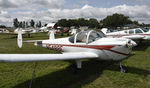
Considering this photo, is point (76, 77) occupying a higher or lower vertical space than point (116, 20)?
lower

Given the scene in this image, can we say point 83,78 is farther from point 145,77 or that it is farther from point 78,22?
point 78,22

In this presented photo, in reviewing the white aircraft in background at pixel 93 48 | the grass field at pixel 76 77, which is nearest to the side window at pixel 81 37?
the white aircraft in background at pixel 93 48

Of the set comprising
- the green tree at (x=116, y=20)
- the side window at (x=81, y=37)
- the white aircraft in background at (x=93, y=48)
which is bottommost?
the white aircraft in background at (x=93, y=48)

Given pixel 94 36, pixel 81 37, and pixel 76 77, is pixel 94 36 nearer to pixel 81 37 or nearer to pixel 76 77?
pixel 81 37

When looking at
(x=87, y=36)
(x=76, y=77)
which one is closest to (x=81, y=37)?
(x=87, y=36)

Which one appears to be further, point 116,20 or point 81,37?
point 116,20

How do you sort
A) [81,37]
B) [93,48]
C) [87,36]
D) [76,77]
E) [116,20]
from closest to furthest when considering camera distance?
[76,77] → [93,48] → [87,36] → [81,37] → [116,20]

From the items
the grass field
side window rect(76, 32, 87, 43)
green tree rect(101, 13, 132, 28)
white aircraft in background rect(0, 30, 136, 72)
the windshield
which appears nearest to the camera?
the grass field

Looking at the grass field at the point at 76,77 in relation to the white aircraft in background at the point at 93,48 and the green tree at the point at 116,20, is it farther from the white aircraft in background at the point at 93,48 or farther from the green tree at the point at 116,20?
the green tree at the point at 116,20

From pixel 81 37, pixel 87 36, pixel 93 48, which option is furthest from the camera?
pixel 81 37

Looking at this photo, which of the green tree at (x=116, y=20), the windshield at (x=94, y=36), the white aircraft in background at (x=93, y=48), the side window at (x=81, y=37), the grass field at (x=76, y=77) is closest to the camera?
the grass field at (x=76, y=77)

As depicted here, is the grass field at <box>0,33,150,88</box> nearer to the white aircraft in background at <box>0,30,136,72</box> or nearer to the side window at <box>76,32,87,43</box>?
the white aircraft in background at <box>0,30,136,72</box>

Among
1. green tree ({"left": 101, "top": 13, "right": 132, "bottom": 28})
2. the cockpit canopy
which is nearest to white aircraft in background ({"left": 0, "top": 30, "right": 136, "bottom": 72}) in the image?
the cockpit canopy

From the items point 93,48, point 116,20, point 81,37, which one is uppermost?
point 116,20
